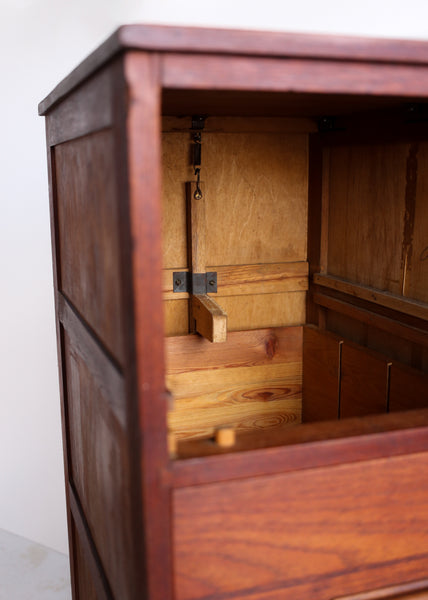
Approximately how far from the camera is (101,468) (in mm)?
1185

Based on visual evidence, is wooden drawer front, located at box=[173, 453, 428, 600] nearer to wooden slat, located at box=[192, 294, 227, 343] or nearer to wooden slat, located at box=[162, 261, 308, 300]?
wooden slat, located at box=[192, 294, 227, 343]

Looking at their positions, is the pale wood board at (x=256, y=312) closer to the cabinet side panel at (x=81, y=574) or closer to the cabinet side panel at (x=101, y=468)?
the cabinet side panel at (x=101, y=468)

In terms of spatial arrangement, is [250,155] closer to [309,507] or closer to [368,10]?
[368,10]

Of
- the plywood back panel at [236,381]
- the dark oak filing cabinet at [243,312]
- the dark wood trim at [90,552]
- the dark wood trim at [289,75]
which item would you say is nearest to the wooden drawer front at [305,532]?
the dark oak filing cabinet at [243,312]

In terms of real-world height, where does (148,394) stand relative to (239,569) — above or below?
above

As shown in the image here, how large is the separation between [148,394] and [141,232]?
0.21 meters

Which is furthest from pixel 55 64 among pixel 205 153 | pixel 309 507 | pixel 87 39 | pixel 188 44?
pixel 309 507

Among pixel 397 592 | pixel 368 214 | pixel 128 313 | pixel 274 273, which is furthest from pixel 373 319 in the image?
pixel 128 313

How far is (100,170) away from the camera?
0.95 meters

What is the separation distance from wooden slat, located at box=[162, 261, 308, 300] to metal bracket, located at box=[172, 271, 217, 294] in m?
0.01

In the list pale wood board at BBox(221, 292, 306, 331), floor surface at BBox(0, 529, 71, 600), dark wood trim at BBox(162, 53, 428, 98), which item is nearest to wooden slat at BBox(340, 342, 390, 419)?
pale wood board at BBox(221, 292, 306, 331)

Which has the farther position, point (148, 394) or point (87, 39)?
point (87, 39)

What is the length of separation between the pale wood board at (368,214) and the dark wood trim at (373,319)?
0.25ft

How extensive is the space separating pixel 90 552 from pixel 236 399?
30.2 inches
